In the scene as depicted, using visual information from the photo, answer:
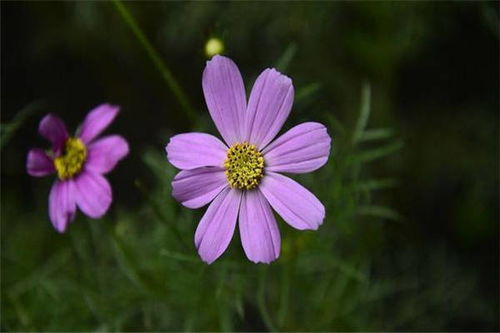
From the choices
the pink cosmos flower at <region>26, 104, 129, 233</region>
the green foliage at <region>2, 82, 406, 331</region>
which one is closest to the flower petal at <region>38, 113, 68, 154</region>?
the pink cosmos flower at <region>26, 104, 129, 233</region>

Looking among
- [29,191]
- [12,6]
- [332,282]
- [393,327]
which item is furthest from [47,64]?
Answer: [393,327]

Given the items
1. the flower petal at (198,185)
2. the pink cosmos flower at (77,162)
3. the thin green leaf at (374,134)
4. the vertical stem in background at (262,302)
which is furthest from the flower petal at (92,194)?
the thin green leaf at (374,134)

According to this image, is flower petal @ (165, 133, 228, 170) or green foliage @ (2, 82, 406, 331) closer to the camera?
flower petal @ (165, 133, 228, 170)

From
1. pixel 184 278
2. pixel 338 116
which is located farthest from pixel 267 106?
pixel 338 116

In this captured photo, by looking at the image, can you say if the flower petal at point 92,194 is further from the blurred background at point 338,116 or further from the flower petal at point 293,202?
the blurred background at point 338,116

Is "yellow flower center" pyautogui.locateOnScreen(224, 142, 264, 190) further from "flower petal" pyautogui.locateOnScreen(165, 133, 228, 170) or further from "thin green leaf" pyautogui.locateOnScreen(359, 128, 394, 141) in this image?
"thin green leaf" pyautogui.locateOnScreen(359, 128, 394, 141)

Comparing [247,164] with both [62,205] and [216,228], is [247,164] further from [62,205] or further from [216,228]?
[62,205]

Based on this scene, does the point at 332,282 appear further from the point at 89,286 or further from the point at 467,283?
the point at 89,286
